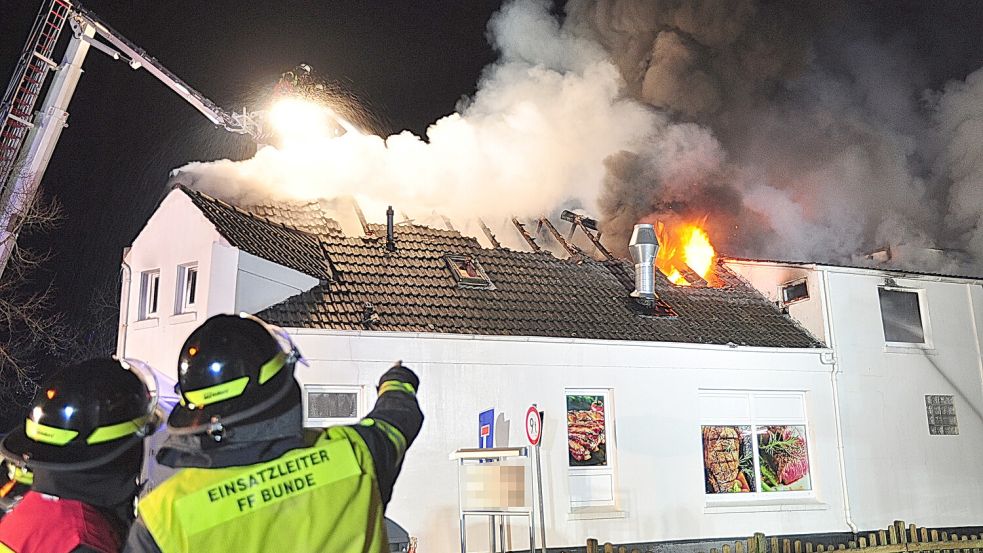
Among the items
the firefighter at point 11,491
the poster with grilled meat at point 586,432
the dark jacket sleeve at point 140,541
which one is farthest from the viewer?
the poster with grilled meat at point 586,432

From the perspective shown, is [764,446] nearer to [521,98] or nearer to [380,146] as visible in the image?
[380,146]

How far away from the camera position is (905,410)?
14.7 metres

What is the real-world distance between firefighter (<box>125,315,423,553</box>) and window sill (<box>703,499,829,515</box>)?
11387 mm

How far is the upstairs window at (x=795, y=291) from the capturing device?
15.2 metres

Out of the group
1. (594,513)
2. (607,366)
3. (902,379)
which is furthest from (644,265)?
(902,379)

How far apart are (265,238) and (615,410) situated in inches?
231

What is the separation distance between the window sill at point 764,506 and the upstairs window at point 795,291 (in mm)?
3760

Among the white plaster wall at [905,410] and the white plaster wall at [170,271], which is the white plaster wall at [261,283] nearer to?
the white plaster wall at [170,271]

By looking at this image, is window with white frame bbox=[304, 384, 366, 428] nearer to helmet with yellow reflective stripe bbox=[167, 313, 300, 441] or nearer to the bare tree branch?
helmet with yellow reflective stripe bbox=[167, 313, 300, 441]

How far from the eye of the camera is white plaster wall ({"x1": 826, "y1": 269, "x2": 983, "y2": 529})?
14117 mm

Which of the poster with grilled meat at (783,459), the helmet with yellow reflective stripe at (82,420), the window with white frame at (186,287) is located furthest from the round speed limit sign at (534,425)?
the helmet with yellow reflective stripe at (82,420)

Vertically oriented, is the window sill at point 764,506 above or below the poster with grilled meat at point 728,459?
below

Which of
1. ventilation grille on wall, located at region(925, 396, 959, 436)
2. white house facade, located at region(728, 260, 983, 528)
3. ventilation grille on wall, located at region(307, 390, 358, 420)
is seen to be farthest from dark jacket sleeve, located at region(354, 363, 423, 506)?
ventilation grille on wall, located at region(925, 396, 959, 436)

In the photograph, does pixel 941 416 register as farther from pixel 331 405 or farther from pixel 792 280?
pixel 331 405
